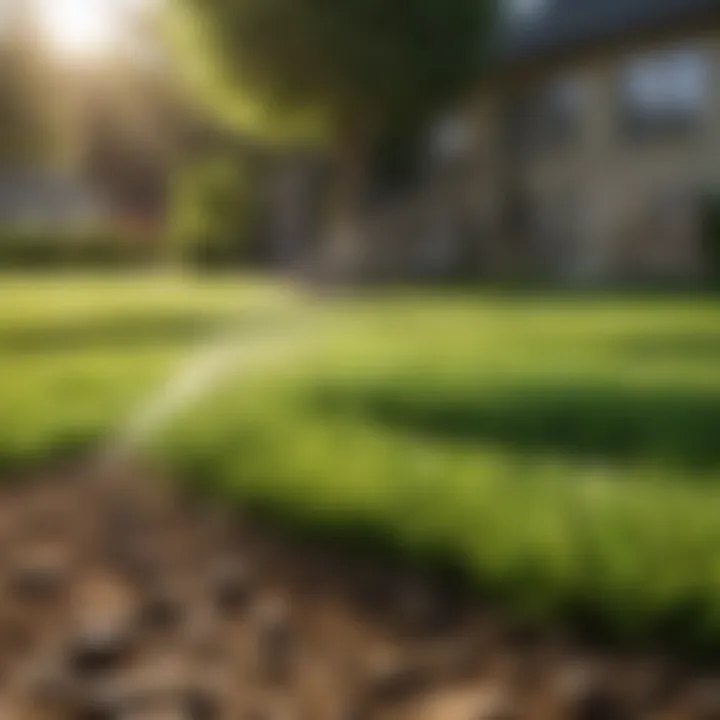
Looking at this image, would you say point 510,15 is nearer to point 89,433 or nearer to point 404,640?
point 89,433

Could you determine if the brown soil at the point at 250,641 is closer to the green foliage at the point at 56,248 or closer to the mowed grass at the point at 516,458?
the mowed grass at the point at 516,458

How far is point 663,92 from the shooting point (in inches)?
123

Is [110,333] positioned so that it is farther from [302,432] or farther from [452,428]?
[452,428]

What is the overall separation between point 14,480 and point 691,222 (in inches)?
54.6

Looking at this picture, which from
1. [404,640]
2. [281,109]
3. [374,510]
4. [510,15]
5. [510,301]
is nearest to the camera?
[404,640]

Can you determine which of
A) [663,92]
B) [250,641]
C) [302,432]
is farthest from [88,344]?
[663,92]

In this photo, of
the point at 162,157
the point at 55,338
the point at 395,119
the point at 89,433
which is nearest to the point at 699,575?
the point at 89,433

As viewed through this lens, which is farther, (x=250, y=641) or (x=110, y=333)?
(x=110, y=333)

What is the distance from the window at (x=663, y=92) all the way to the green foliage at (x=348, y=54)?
0.55 meters

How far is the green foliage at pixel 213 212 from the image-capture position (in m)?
1.48

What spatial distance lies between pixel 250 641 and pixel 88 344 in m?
0.92

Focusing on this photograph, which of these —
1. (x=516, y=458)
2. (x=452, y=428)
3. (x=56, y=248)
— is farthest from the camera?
(x=56, y=248)

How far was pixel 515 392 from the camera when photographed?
4.09 feet

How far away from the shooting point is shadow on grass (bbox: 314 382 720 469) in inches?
39.2
